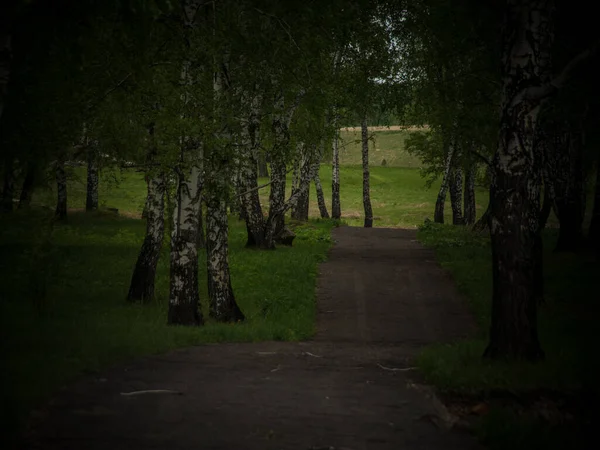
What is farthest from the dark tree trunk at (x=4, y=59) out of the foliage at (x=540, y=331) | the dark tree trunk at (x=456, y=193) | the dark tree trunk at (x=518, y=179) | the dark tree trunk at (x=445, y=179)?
the dark tree trunk at (x=456, y=193)

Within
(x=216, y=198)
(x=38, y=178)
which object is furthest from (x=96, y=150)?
(x=216, y=198)

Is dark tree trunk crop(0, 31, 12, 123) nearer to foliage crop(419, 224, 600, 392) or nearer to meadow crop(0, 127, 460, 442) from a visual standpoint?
meadow crop(0, 127, 460, 442)

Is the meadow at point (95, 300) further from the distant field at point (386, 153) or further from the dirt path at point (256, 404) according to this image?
the distant field at point (386, 153)

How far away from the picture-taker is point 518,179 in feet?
35.7

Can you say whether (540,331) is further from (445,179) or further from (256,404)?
(445,179)

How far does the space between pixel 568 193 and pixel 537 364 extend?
19388 millimetres

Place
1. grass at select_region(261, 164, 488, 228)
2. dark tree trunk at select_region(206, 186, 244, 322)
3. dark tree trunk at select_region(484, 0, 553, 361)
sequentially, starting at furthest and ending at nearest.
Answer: grass at select_region(261, 164, 488, 228) < dark tree trunk at select_region(206, 186, 244, 322) < dark tree trunk at select_region(484, 0, 553, 361)

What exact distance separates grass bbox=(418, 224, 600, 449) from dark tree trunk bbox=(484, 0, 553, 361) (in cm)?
60

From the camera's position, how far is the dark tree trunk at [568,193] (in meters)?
27.6

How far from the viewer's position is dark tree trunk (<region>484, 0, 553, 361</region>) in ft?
35.6

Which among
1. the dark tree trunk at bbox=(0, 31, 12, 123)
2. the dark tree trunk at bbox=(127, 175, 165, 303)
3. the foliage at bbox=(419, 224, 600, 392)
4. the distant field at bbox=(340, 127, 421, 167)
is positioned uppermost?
the distant field at bbox=(340, 127, 421, 167)

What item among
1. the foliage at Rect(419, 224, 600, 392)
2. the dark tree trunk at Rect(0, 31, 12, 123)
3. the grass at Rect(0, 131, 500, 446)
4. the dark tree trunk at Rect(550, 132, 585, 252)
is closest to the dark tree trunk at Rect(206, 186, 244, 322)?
the grass at Rect(0, 131, 500, 446)

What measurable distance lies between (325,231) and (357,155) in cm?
8467

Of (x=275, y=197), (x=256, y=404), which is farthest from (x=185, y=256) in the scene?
(x=275, y=197)
